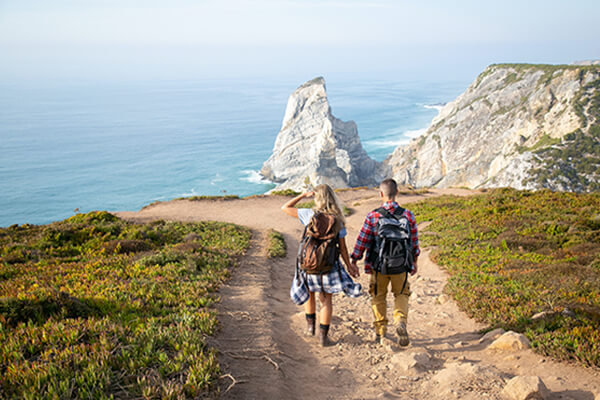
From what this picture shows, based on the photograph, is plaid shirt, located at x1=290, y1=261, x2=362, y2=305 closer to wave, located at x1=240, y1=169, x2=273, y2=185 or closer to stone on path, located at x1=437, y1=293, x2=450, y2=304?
stone on path, located at x1=437, y1=293, x2=450, y2=304

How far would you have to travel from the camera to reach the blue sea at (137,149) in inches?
3019

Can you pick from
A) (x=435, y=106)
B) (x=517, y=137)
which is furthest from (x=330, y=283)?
(x=435, y=106)

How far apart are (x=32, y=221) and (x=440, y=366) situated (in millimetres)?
75194

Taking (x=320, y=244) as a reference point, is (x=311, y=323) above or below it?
below

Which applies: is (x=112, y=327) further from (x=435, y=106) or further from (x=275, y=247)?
(x=435, y=106)

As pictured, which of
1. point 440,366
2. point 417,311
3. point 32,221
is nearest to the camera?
point 440,366

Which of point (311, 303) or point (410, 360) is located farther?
point (311, 303)

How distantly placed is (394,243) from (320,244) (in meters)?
1.21

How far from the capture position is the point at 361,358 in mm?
5672

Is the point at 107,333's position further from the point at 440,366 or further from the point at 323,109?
the point at 323,109

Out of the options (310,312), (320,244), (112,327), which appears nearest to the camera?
(112,327)

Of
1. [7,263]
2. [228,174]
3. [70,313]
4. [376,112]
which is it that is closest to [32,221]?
[228,174]

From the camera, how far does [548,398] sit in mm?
4445

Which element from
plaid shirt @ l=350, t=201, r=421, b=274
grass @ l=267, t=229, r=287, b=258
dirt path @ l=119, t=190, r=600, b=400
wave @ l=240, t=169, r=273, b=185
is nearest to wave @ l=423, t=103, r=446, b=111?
wave @ l=240, t=169, r=273, b=185
